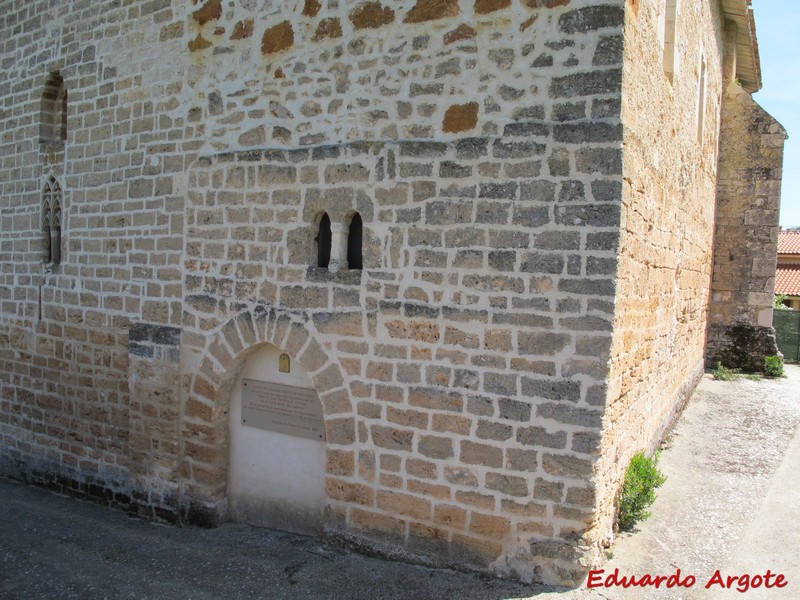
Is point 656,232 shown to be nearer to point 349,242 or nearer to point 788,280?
point 349,242

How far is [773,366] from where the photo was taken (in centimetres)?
1134

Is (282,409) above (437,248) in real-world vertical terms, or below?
below

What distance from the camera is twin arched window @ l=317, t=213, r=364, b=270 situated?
14.9 feet

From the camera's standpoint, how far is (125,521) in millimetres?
5508

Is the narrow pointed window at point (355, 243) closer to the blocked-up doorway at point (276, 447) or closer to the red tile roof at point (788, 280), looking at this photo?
the blocked-up doorway at point (276, 447)

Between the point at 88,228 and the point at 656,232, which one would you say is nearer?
the point at 656,232

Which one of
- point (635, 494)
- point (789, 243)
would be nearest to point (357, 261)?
point (635, 494)

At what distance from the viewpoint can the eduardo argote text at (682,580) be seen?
3.84 meters

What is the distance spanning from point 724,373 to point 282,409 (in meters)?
9.10

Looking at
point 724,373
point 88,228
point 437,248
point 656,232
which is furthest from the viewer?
point 724,373

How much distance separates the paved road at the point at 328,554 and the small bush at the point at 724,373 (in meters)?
4.96

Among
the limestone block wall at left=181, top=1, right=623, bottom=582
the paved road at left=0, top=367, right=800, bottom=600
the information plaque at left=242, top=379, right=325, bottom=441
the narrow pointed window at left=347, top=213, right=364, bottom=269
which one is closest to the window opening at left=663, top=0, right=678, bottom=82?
the limestone block wall at left=181, top=1, right=623, bottom=582

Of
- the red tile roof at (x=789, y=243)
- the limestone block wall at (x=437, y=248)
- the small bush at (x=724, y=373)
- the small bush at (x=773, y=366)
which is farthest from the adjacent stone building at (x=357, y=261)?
the red tile roof at (x=789, y=243)

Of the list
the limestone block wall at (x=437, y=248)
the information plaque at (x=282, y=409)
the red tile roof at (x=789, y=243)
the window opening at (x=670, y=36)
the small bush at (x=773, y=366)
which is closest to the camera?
the limestone block wall at (x=437, y=248)
